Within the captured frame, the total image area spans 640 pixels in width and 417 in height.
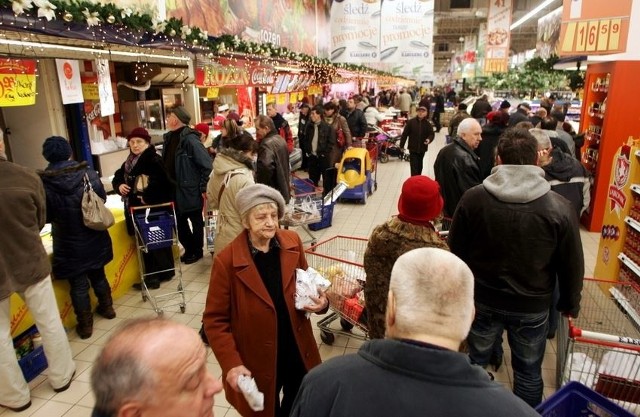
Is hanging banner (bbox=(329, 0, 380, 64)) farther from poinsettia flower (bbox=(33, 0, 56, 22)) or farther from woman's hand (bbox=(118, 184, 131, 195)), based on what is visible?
poinsettia flower (bbox=(33, 0, 56, 22))

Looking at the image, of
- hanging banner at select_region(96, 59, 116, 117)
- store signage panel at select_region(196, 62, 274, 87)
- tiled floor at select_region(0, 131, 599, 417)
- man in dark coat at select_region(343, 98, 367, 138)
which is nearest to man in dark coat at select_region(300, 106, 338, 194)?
tiled floor at select_region(0, 131, 599, 417)

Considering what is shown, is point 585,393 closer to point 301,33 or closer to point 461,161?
point 461,161

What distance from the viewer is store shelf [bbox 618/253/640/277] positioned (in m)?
4.63

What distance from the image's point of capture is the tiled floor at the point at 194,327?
3600 millimetres

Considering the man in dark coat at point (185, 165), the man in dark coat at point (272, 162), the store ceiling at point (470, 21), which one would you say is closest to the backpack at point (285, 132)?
the man in dark coat at point (272, 162)

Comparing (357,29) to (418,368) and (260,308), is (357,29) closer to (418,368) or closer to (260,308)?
(260,308)

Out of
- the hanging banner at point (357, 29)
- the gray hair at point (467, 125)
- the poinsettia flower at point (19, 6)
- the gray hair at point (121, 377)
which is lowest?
the gray hair at point (121, 377)

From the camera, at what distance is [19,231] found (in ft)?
11.0

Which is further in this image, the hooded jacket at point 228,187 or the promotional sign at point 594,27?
the promotional sign at point 594,27

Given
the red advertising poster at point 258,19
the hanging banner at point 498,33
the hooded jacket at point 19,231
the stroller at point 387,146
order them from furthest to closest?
1. the hanging banner at point 498,33
2. the stroller at point 387,146
3. the red advertising poster at point 258,19
4. the hooded jacket at point 19,231

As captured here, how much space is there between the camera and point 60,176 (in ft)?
13.4

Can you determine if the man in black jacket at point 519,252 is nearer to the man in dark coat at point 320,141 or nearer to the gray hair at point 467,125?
the gray hair at point 467,125

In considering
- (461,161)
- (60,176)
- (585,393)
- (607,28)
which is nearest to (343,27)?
(607,28)

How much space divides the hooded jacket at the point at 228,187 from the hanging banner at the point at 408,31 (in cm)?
755
